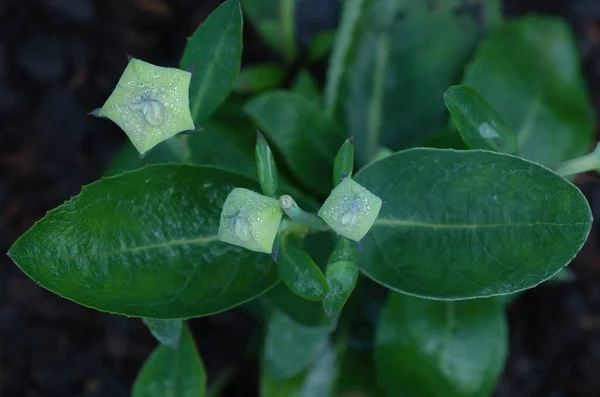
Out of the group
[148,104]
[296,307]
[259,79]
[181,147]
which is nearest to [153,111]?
[148,104]

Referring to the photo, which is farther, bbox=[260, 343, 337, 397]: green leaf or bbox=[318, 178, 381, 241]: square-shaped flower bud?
bbox=[260, 343, 337, 397]: green leaf

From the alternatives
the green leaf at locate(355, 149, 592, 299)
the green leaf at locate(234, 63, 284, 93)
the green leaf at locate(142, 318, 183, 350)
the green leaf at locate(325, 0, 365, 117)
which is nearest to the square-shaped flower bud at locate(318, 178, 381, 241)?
the green leaf at locate(355, 149, 592, 299)

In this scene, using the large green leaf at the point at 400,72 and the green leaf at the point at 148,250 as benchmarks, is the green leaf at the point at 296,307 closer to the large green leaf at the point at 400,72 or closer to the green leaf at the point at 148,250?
the green leaf at the point at 148,250

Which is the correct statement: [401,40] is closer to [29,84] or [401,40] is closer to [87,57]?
[87,57]

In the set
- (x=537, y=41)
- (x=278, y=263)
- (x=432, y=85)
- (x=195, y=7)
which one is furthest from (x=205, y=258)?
(x=195, y=7)

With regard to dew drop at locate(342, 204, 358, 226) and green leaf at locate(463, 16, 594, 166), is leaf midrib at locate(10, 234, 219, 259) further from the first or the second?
green leaf at locate(463, 16, 594, 166)

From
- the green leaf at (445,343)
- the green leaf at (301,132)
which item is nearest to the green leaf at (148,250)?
the green leaf at (301,132)

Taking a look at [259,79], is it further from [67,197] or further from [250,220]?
[250,220]
